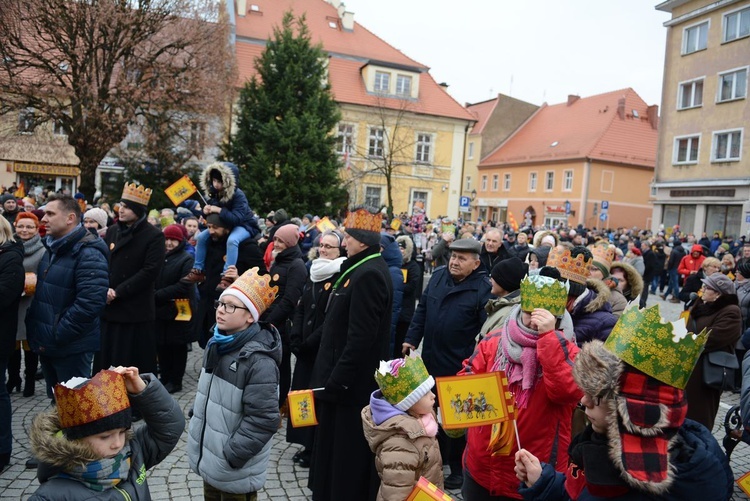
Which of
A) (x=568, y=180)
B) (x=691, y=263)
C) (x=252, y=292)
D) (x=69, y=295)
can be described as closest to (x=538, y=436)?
(x=252, y=292)

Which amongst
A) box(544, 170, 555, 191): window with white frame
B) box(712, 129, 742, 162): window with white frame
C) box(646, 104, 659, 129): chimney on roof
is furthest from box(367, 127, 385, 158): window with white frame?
box(646, 104, 659, 129): chimney on roof

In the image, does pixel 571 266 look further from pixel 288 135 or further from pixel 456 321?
pixel 288 135

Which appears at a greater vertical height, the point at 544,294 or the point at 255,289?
the point at 544,294

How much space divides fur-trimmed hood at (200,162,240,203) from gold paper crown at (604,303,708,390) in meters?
5.42

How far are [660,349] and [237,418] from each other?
7.49 ft

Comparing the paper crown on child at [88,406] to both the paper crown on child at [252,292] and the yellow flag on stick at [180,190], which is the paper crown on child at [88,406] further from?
the yellow flag on stick at [180,190]

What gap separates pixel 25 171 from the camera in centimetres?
3559

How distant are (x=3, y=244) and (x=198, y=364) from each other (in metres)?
3.93

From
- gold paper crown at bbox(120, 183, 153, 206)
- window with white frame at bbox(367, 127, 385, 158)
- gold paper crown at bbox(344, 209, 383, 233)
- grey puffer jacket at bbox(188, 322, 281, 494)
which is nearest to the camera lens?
grey puffer jacket at bbox(188, 322, 281, 494)

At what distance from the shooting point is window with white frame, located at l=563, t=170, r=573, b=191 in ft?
144

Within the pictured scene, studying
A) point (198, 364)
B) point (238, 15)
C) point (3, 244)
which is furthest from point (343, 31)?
point (3, 244)

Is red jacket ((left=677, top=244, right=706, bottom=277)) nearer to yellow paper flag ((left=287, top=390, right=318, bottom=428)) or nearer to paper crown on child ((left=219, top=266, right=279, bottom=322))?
yellow paper flag ((left=287, top=390, right=318, bottom=428))

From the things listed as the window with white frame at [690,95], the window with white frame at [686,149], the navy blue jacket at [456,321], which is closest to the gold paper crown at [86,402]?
the navy blue jacket at [456,321]

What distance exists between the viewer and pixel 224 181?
672cm
